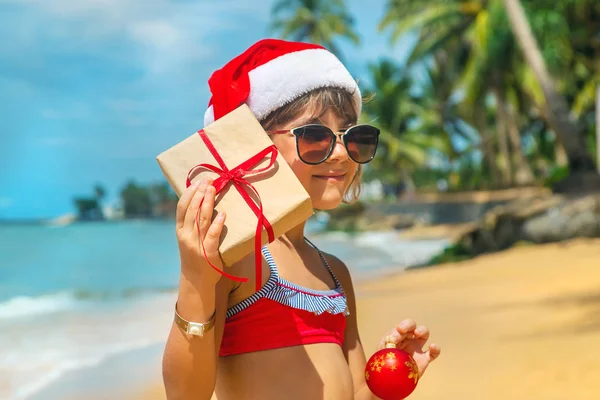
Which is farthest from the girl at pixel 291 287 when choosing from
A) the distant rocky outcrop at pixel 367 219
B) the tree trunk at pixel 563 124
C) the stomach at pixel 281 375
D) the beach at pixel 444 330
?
the distant rocky outcrop at pixel 367 219

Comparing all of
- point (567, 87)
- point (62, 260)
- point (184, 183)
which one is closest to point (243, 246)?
point (184, 183)

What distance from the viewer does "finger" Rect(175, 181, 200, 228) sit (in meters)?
1.22

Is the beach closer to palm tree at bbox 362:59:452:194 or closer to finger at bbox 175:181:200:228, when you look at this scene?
finger at bbox 175:181:200:228

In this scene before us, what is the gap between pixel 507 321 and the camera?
6.02 metres

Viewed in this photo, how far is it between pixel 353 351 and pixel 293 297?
1.02 ft

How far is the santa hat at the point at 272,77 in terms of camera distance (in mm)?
1580

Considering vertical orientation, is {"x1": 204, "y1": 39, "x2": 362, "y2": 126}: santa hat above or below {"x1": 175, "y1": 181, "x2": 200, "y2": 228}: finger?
above

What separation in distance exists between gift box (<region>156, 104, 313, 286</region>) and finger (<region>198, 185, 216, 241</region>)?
30 millimetres

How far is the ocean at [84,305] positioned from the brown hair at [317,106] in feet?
17.4

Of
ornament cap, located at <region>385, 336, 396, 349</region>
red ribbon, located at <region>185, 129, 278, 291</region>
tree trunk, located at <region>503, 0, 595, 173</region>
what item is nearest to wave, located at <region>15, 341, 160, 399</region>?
ornament cap, located at <region>385, 336, 396, 349</region>

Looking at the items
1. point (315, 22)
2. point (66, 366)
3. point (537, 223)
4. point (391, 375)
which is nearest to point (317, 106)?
point (391, 375)

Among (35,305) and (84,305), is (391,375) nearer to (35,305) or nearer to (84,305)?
(84,305)

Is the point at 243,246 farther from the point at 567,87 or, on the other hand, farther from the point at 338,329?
the point at 567,87

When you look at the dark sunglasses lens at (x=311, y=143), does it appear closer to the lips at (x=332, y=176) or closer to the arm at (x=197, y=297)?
the lips at (x=332, y=176)
